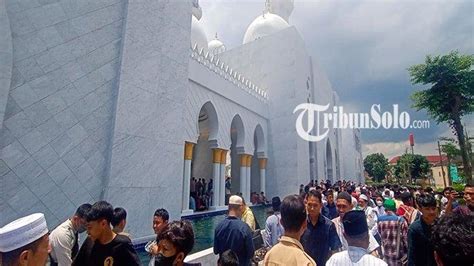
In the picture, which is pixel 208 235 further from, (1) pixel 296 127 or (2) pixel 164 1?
(1) pixel 296 127

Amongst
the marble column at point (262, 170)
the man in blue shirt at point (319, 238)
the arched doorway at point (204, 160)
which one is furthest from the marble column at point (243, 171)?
the man in blue shirt at point (319, 238)

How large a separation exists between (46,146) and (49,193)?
2.46 feet

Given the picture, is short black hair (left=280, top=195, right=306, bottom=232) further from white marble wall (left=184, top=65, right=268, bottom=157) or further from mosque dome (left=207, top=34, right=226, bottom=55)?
mosque dome (left=207, top=34, right=226, bottom=55)

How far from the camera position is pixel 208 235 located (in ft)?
23.0

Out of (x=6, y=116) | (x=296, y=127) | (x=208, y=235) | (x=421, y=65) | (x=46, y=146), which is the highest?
(x=421, y=65)

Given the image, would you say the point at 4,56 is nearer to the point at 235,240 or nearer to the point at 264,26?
the point at 235,240

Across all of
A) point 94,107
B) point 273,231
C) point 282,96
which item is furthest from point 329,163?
point 273,231

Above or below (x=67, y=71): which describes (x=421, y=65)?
above

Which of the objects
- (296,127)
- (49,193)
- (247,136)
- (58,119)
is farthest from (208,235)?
(296,127)

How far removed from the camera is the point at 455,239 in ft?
3.05

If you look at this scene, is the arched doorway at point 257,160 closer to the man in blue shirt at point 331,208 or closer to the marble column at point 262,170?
the marble column at point 262,170

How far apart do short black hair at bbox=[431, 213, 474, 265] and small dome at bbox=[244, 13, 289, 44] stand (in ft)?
65.7

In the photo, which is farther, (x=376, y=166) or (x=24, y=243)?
(x=376, y=166)

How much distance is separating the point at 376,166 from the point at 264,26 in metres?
51.1
